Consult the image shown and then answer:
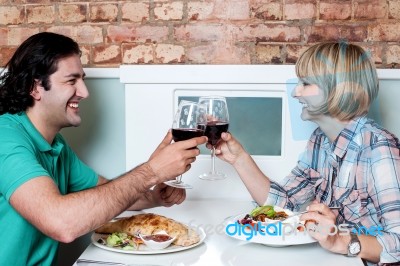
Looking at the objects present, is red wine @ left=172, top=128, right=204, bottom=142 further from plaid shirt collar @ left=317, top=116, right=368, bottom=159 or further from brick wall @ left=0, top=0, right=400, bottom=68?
brick wall @ left=0, top=0, right=400, bottom=68

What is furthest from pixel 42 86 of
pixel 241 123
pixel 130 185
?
pixel 241 123

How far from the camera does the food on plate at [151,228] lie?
1.32 meters

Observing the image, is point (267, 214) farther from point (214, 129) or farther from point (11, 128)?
point (11, 128)

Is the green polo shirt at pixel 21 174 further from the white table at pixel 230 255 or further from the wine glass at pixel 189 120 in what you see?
the wine glass at pixel 189 120

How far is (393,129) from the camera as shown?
199cm

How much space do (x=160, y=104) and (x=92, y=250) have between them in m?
0.81

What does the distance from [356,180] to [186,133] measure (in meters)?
0.49

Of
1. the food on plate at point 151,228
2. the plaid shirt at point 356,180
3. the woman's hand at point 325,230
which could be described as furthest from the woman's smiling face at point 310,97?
the food on plate at point 151,228

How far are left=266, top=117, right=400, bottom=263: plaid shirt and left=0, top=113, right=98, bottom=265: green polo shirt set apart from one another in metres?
0.65

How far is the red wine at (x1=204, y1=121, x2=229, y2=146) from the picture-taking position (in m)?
1.43

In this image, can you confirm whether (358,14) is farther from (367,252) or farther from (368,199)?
(367,252)

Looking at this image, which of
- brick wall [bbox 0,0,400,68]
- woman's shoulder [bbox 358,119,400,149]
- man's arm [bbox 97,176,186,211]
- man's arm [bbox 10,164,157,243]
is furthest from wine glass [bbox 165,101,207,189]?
brick wall [bbox 0,0,400,68]

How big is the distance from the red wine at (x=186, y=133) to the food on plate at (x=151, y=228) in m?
0.21

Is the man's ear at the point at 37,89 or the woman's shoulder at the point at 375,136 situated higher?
the man's ear at the point at 37,89
